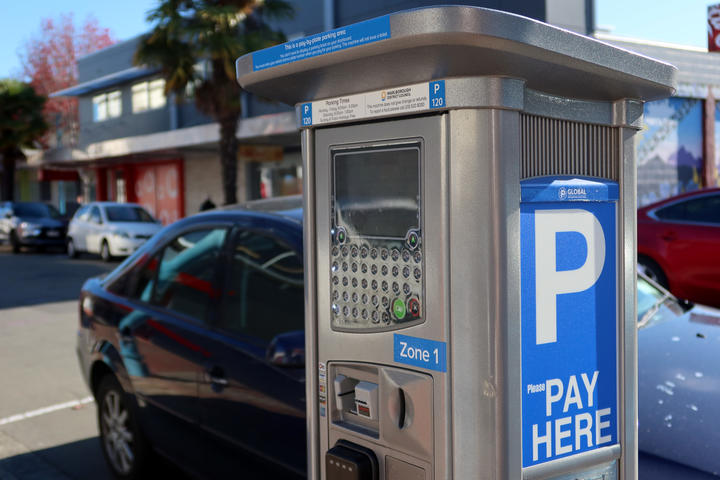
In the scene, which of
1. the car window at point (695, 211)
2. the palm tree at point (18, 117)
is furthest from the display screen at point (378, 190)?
the palm tree at point (18, 117)

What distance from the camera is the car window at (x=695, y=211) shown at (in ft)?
26.7

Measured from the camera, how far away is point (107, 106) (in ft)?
96.0

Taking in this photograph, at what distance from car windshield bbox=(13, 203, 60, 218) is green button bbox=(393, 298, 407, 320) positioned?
2300 cm

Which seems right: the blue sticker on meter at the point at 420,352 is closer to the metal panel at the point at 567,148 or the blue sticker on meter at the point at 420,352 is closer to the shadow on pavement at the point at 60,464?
the metal panel at the point at 567,148

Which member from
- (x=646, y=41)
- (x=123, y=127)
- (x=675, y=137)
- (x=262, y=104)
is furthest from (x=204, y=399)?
(x=123, y=127)

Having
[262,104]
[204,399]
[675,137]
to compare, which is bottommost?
[204,399]

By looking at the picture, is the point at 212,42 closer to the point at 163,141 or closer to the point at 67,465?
the point at 163,141

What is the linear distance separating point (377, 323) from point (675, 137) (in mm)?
16543

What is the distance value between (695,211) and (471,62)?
761cm

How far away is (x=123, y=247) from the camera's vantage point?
17.3 meters

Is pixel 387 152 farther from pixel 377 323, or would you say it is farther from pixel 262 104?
pixel 262 104

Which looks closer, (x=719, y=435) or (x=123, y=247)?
(x=719, y=435)

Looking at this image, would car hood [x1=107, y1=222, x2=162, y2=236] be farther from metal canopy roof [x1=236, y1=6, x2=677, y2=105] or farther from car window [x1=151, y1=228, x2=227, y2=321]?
metal canopy roof [x1=236, y1=6, x2=677, y2=105]

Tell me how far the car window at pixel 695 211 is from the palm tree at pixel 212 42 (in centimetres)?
948
